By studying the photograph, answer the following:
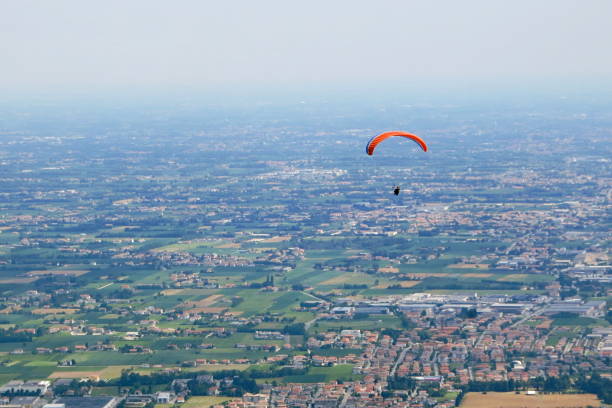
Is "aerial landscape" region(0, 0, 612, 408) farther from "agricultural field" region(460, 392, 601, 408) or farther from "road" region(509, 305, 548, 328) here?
"road" region(509, 305, 548, 328)

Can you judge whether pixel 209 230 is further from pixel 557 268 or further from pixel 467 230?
pixel 557 268

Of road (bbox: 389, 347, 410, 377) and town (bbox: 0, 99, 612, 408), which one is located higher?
road (bbox: 389, 347, 410, 377)

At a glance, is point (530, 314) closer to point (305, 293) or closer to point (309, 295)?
point (309, 295)

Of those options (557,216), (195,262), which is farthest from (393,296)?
(557,216)

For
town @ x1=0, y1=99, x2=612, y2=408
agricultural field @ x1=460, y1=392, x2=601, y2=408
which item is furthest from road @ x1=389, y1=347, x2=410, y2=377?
agricultural field @ x1=460, y1=392, x2=601, y2=408

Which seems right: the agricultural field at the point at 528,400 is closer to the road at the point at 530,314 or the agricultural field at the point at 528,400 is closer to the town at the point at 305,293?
the town at the point at 305,293

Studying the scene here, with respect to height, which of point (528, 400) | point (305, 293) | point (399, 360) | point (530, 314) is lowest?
point (305, 293)

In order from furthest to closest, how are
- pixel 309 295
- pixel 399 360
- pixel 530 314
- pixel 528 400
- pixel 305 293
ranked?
pixel 305 293 < pixel 309 295 < pixel 530 314 < pixel 399 360 < pixel 528 400

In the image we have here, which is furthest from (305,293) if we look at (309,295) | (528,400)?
(528,400)
